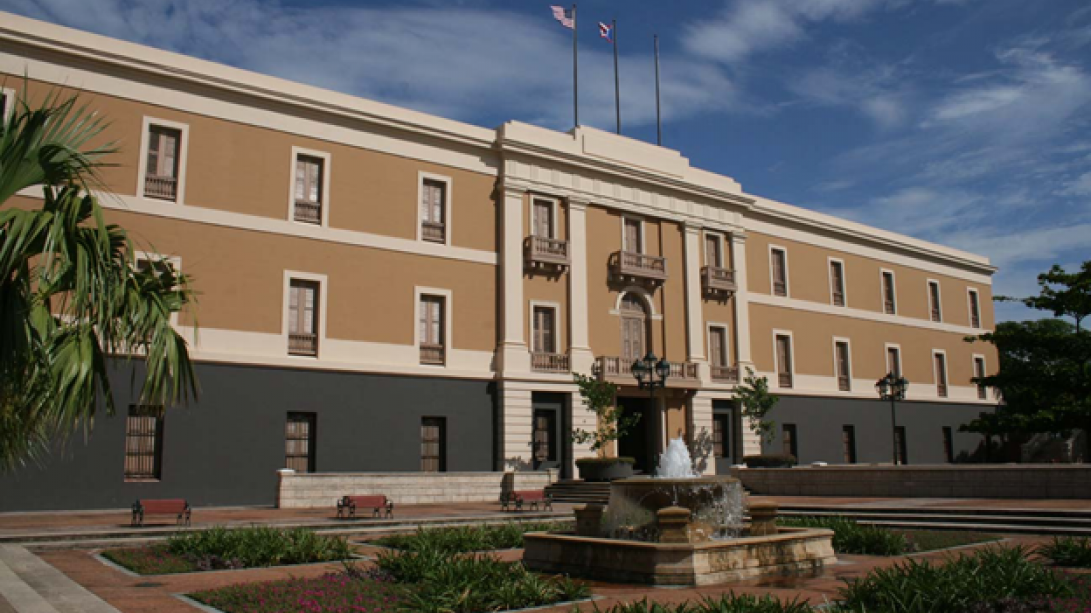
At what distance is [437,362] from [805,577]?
61.1 ft

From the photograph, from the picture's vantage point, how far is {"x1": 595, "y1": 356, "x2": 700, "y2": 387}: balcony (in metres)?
31.0

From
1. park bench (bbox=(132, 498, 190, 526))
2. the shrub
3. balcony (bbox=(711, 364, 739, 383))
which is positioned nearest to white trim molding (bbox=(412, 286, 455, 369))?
park bench (bbox=(132, 498, 190, 526))

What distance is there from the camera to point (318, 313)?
25812 millimetres

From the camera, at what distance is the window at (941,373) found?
1764 inches

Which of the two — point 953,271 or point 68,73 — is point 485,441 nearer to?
point 68,73

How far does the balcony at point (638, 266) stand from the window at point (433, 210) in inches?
276

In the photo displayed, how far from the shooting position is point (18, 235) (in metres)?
6.43

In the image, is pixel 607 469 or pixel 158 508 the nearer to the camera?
pixel 158 508

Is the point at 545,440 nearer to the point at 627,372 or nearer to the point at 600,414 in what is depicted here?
the point at 600,414

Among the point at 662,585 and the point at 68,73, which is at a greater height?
the point at 68,73

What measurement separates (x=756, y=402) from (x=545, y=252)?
35.3 ft

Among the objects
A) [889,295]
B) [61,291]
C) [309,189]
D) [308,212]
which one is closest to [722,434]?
[889,295]

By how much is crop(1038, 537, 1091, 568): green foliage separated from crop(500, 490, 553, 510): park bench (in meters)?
13.6

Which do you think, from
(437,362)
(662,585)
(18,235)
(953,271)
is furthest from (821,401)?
(18,235)
